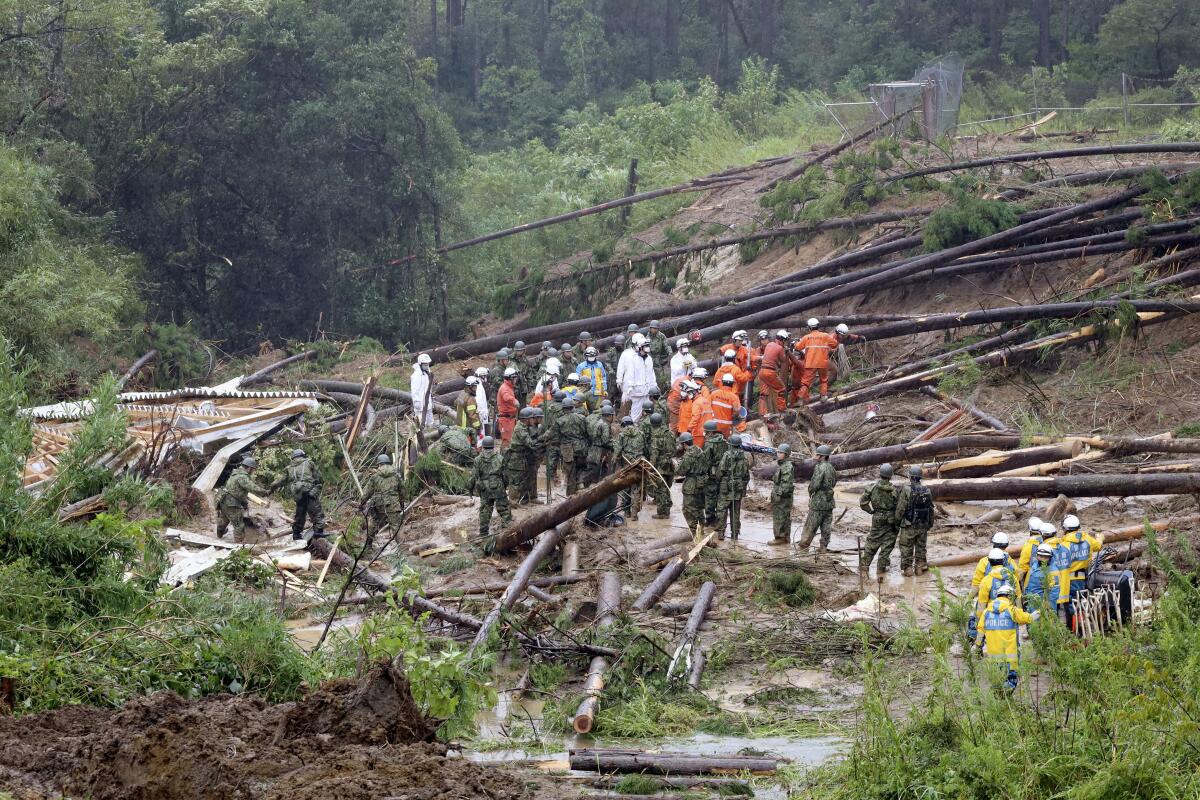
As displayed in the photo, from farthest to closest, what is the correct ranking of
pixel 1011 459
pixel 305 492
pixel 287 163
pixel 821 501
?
pixel 287 163
pixel 1011 459
pixel 305 492
pixel 821 501

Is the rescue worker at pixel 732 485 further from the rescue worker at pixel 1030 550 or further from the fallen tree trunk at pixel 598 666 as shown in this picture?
the rescue worker at pixel 1030 550

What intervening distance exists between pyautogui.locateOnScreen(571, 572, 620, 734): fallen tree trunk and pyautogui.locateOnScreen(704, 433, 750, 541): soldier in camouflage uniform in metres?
2.25

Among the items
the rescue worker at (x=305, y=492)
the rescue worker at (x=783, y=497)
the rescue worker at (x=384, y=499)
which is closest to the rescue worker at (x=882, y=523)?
the rescue worker at (x=783, y=497)

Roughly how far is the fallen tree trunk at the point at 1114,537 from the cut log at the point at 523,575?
4.03 m

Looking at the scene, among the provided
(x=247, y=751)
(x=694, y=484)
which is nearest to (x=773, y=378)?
(x=694, y=484)

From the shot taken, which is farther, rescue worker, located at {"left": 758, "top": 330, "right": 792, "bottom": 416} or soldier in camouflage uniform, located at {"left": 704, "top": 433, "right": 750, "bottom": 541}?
rescue worker, located at {"left": 758, "top": 330, "right": 792, "bottom": 416}

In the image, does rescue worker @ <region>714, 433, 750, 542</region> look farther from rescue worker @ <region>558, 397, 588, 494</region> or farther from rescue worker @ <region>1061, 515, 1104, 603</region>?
rescue worker @ <region>1061, 515, 1104, 603</region>

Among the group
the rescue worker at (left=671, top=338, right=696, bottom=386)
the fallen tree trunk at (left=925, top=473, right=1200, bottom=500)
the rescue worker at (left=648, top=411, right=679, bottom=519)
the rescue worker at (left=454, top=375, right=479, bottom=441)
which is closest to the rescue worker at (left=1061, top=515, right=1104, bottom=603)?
the fallen tree trunk at (left=925, top=473, right=1200, bottom=500)

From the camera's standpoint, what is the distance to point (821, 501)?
15.4m

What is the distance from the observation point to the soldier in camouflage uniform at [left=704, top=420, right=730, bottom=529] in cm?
1577

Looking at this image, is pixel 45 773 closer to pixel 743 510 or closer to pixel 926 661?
pixel 926 661

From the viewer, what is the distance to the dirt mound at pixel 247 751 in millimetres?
7543

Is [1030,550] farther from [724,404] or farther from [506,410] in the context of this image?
[506,410]

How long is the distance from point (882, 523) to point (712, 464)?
219cm
